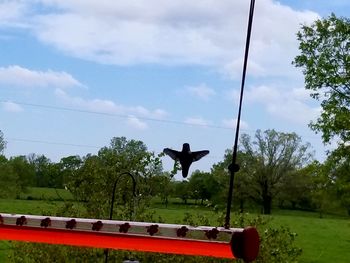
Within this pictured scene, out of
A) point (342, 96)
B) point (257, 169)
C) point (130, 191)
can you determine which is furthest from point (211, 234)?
point (257, 169)

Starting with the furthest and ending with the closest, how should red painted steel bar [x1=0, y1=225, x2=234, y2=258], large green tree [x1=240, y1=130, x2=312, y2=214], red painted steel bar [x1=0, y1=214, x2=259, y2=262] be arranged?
large green tree [x1=240, y1=130, x2=312, y2=214], red painted steel bar [x1=0, y1=225, x2=234, y2=258], red painted steel bar [x1=0, y1=214, x2=259, y2=262]

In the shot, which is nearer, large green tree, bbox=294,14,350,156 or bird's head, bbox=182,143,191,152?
bird's head, bbox=182,143,191,152

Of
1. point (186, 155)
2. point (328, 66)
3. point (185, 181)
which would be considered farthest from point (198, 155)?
point (328, 66)

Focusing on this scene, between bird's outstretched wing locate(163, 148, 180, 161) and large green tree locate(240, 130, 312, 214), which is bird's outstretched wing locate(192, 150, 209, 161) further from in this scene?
large green tree locate(240, 130, 312, 214)

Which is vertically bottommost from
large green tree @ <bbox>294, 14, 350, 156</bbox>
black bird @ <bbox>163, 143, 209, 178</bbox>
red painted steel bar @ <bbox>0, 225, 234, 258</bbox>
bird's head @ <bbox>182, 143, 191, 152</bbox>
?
red painted steel bar @ <bbox>0, 225, 234, 258</bbox>

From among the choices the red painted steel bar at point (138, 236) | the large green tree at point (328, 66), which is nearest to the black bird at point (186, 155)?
the red painted steel bar at point (138, 236)

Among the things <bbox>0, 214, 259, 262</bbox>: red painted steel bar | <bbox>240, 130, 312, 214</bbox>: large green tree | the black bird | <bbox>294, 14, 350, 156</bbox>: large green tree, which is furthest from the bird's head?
<bbox>240, 130, 312, 214</bbox>: large green tree

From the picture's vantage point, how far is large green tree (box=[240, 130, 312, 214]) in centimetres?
3122

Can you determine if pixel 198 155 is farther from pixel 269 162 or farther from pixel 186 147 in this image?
pixel 269 162

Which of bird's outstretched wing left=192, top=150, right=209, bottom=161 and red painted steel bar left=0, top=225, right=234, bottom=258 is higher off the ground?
bird's outstretched wing left=192, top=150, right=209, bottom=161

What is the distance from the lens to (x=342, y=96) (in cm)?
1891

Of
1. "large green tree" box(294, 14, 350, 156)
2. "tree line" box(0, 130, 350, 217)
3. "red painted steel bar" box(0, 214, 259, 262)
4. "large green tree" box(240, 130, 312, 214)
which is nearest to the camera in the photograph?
"red painted steel bar" box(0, 214, 259, 262)

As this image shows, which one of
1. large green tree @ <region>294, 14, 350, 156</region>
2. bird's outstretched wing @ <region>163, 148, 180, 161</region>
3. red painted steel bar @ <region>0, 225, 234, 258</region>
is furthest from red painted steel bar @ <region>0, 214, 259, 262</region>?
large green tree @ <region>294, 14, 350, 156</region>

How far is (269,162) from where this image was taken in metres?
35.5
